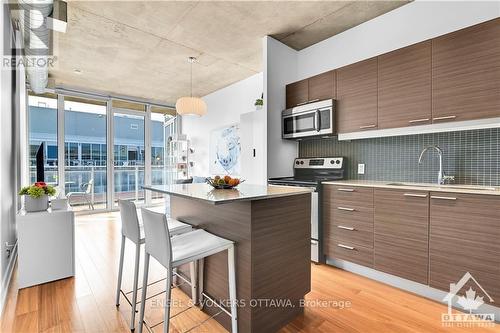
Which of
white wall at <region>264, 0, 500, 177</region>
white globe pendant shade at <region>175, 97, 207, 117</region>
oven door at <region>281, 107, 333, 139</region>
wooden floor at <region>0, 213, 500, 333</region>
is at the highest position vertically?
white wall at <region>264, 0, 500, 177</region>

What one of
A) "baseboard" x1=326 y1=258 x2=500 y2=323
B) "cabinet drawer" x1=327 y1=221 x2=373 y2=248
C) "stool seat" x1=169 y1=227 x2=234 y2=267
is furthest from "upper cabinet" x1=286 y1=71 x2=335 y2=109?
"stool seat" x1=169 y1=227 x2=234 y2=267

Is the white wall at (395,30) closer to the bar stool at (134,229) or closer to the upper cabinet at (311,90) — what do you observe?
the upper cabinet at (311,90)

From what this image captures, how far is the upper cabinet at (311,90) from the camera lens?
3.06 metres

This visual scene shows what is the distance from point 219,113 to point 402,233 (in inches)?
173

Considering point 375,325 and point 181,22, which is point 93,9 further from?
point 375,325

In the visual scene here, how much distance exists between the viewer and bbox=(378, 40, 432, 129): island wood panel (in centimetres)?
230

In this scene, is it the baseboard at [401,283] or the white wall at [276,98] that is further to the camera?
the white wall at [276,98]

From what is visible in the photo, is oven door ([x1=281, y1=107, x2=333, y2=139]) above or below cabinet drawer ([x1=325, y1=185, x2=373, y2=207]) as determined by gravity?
above

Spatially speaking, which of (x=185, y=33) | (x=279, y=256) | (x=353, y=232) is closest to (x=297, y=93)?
(x=185, y=33)

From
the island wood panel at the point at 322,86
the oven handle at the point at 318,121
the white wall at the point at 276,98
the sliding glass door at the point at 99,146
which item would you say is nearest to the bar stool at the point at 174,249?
the white wall at the point at 276,98

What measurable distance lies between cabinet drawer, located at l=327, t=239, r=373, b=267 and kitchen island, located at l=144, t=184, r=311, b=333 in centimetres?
84

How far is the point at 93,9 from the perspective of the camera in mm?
2760

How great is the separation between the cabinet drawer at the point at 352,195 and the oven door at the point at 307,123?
698mm

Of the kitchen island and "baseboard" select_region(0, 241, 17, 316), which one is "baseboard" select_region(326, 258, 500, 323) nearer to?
the kitchen island
